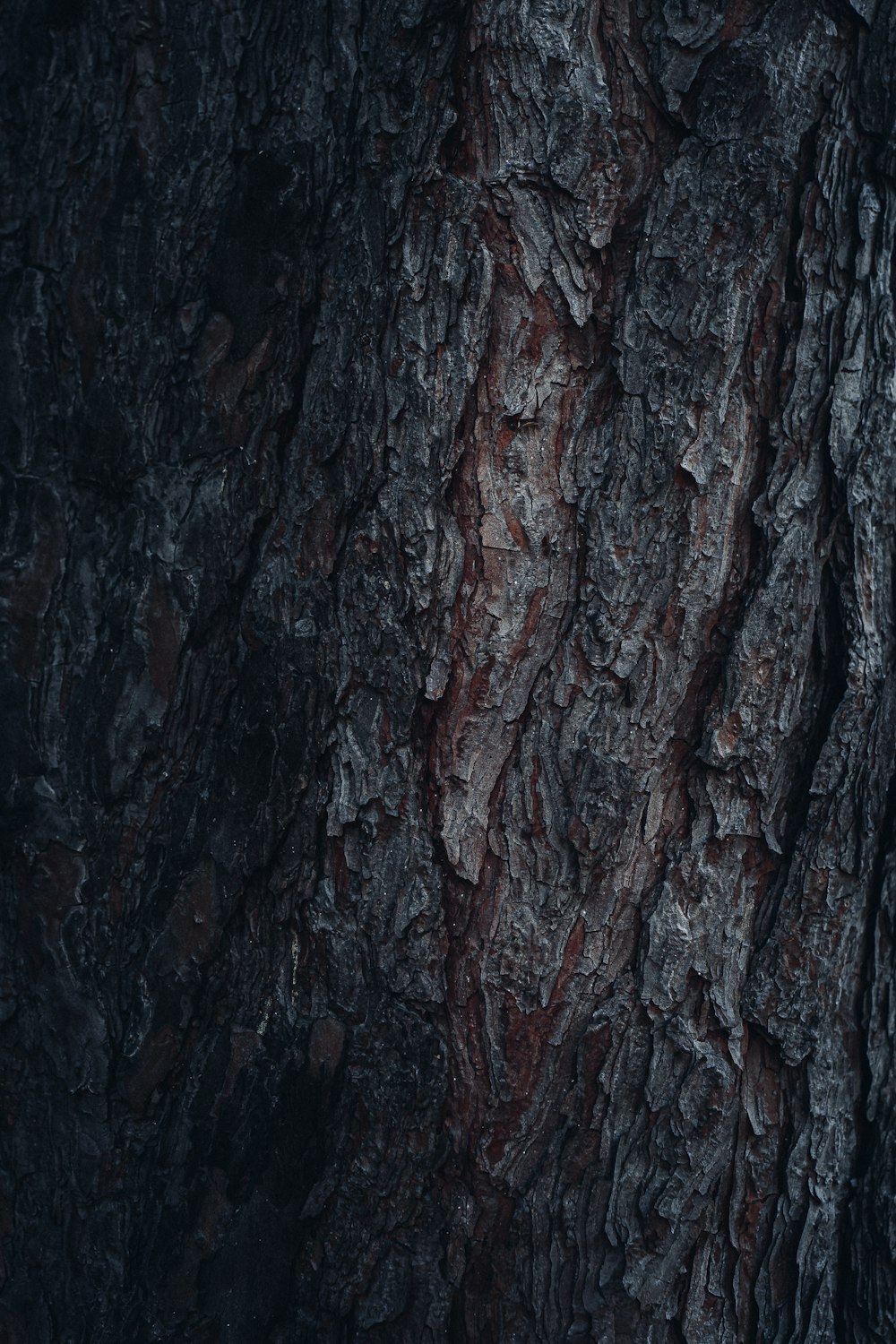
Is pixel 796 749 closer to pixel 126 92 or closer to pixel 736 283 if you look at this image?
pixel 736 283

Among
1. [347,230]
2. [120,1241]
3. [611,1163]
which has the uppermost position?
[347,230]

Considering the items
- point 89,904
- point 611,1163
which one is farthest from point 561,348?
point 611,1163

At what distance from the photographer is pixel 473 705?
138 centimetres

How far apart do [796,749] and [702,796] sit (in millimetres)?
156

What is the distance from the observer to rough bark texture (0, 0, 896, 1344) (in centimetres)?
132

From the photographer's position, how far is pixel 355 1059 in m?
1.42

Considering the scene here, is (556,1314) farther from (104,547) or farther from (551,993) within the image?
(104,547)

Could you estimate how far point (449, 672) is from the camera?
1.37 metres

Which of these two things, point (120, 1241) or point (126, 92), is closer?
point (126, 92)

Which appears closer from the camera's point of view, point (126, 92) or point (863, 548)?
point (126, 92)

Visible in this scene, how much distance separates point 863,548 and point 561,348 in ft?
1.64

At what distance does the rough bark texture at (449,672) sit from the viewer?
1.32 meters

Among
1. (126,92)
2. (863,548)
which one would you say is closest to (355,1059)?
(863,548)

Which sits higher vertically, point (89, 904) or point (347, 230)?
point (347, 230)
